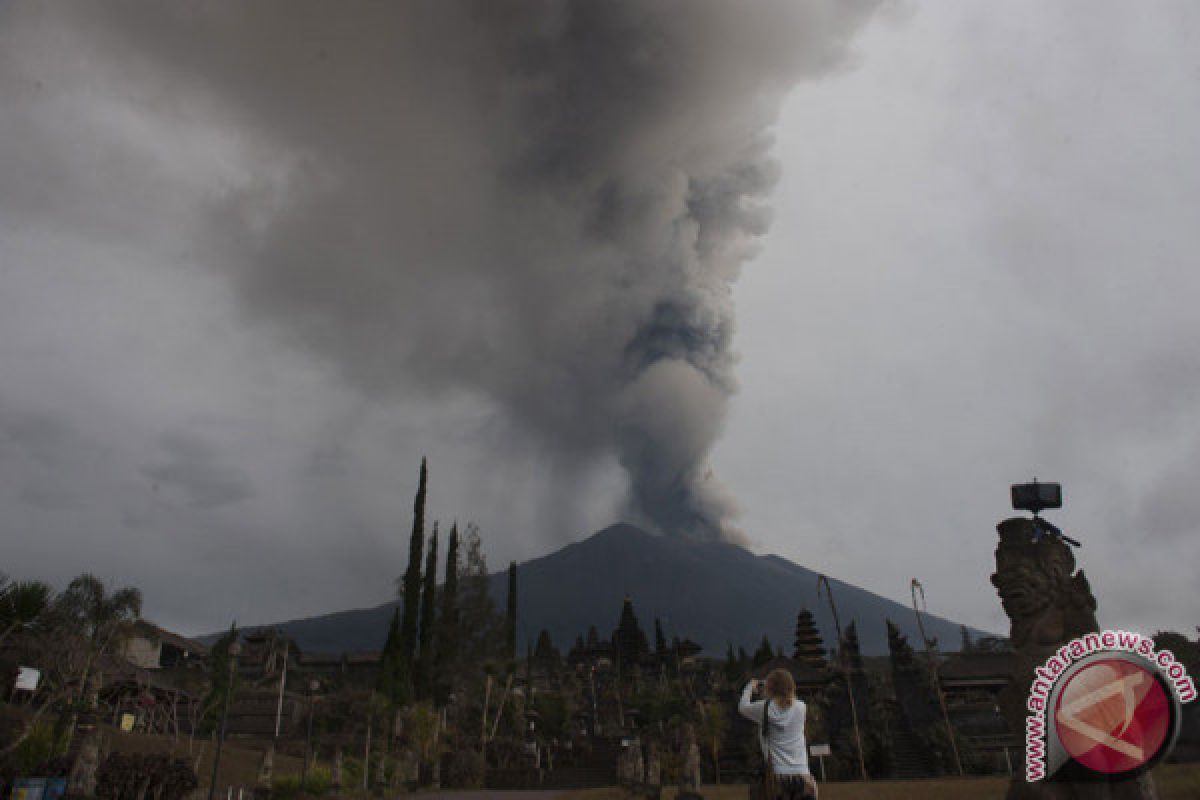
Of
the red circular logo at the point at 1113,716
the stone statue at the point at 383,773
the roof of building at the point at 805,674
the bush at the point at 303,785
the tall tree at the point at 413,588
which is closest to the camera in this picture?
the red circular logo at the point at 1113,716

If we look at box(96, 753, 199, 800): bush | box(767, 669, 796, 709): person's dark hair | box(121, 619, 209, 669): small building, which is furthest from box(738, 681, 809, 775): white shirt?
box(121, 619, 209, 669): small building

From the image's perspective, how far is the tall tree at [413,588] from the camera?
1837 inches

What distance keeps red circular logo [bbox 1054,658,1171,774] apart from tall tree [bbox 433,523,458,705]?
150 feet

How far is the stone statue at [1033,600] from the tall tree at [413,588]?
38.9 meters

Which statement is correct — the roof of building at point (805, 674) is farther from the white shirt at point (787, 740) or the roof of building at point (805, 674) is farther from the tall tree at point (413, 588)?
the white shirt at point (787, 740)

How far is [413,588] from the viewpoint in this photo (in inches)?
2019

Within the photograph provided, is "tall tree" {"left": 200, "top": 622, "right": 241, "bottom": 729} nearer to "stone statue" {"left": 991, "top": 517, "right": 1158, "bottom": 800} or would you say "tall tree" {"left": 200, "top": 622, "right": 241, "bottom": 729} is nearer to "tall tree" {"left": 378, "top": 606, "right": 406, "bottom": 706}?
"tall tree" {"left": 378, "top": 606, "right": 406, "bottom": 706}

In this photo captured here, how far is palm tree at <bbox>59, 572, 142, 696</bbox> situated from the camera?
19828 mm

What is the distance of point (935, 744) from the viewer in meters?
32.8

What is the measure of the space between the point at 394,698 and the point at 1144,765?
1553 inches

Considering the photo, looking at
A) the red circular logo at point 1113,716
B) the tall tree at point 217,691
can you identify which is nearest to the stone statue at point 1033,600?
the red circular logo at point 1113,716

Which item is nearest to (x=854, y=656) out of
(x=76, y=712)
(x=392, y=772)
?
(x=392, y=772)

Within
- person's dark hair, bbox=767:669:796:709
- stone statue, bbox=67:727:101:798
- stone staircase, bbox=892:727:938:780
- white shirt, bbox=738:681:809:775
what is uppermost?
person's dark hair, bbox=767:669:796:709

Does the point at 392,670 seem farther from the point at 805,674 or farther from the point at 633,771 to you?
the point at 633,771
